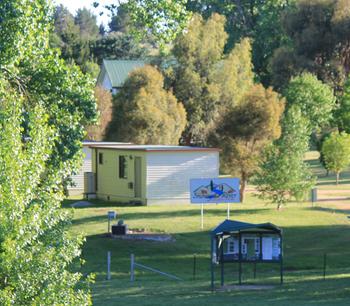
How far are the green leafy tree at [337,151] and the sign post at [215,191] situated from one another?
2265cm

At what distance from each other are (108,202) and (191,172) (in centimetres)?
423

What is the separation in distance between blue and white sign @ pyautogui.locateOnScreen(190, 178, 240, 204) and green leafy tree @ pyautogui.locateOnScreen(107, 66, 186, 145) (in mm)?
19357

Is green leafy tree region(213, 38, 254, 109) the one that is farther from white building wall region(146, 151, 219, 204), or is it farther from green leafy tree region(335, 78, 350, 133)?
white building wall region(146, 151, 219, 204)

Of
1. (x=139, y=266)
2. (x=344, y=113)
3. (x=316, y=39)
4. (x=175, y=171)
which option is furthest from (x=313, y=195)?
(x=316, y=39)

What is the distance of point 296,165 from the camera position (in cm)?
4375

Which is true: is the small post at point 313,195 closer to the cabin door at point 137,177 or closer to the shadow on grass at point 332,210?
the shadow on grass at point 332,210

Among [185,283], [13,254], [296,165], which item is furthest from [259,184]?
[13,254]

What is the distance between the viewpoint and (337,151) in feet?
194

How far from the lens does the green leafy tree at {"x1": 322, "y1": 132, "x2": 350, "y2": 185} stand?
5872cm

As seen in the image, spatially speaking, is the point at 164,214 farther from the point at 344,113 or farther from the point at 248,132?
the point at 344,113

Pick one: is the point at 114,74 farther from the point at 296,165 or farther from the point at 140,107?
the point at 296,165

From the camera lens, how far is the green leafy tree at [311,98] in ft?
229

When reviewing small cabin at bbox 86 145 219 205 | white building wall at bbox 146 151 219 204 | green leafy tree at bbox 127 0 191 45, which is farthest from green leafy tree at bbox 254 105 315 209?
green leafy tree at bbox 127 0 191 45

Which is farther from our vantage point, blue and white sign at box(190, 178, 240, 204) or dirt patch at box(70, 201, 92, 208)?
dirt patch at box(70, 201, 92, 208)
